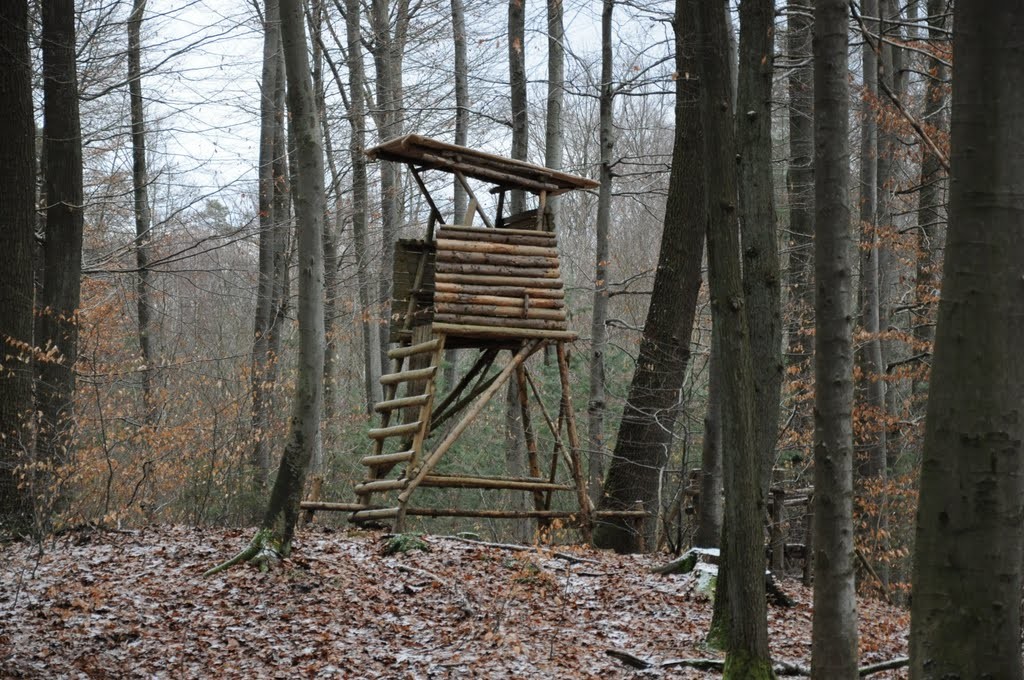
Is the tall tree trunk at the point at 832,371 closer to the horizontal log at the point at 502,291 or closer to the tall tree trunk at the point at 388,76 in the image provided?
the horizontal log at the point at 502,291

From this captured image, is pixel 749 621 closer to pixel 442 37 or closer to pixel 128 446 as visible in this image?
pixel 128 446

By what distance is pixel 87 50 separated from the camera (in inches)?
547

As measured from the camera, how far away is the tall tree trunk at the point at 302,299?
8.27 m

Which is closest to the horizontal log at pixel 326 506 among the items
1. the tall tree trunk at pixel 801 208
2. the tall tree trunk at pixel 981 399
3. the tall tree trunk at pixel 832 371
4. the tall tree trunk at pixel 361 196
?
the tall tree trunk at pixel 832 371

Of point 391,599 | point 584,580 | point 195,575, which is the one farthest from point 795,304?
point 195,575

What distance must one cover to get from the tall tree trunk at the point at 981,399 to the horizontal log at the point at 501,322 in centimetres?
649

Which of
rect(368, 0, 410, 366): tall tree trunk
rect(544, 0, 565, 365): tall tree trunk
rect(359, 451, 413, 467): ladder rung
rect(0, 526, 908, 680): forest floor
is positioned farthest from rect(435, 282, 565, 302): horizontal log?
rect(368, 0, 410, 366): tall tree trunk

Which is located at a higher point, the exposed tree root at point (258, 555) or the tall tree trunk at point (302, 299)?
the tall tree trunk at point (302, 299)

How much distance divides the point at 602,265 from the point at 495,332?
441 cm

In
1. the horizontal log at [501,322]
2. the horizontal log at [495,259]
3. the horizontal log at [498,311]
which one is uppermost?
the horizontal log at [495,259]

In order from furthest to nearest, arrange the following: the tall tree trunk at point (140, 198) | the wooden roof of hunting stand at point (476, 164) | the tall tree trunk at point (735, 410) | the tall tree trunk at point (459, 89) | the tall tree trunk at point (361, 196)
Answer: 1. the tall tree trunk at point (361, 196)
2. the tall tree trunk at point (459, 89)
3. the tall tree trunk at point (140, 198)
4. the wooden roof of hunting stand at point (476, 164)
5. the tall tree trunk at point (735, 410)

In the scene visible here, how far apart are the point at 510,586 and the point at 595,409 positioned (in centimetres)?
565

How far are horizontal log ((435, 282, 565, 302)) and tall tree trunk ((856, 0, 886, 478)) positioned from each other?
16.6ft

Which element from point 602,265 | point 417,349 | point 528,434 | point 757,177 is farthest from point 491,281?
point 757,177
